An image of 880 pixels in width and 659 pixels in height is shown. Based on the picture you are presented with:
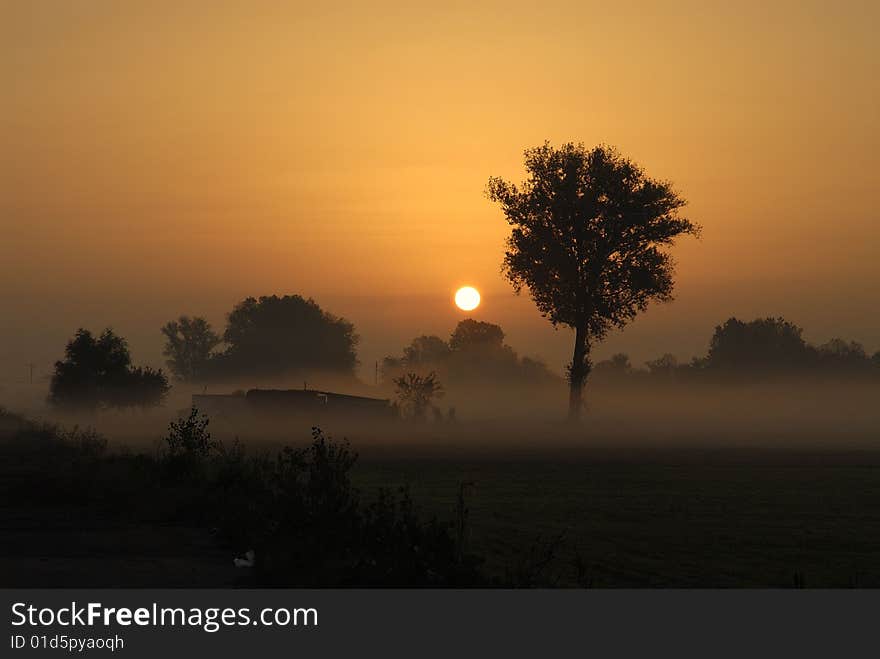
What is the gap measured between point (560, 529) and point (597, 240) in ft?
212

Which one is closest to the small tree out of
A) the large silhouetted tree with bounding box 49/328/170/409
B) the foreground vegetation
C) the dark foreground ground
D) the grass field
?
the large silhouetted tree with bounding box 49/328/170/409

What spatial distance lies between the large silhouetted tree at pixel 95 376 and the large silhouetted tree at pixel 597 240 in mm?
44104

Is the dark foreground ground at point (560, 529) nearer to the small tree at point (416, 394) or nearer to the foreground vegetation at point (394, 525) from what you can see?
the foreground vegetation at point (394, 525)

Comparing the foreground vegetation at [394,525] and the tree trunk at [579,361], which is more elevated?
the tree trunk at [579,361]

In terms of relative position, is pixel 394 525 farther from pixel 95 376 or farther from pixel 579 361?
pixel 95 376

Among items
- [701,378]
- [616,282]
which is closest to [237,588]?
[616,282]

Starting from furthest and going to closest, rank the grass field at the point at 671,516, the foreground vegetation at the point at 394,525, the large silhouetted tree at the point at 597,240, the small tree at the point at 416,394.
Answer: the small tree at the point at 416,394
the large silhouetted tree at the point at 597,240
the grass field at the point at 671,516
the foreground vegetation at the point at 394,525

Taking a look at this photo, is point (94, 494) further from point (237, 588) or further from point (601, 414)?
point (601, 414)

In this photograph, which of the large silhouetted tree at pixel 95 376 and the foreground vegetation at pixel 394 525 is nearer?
the foreground vegetation at pixel 394 525

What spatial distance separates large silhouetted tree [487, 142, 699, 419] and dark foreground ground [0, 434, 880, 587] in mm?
43074

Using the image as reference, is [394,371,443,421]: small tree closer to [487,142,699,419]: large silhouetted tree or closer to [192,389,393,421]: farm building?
[192,389,393,421]: farm building

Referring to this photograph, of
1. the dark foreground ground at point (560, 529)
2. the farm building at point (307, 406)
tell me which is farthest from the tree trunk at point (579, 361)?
the dark foreground ground at point (560, 529)

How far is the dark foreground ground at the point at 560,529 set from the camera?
18.7 m

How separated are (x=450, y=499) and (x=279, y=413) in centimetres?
8360
